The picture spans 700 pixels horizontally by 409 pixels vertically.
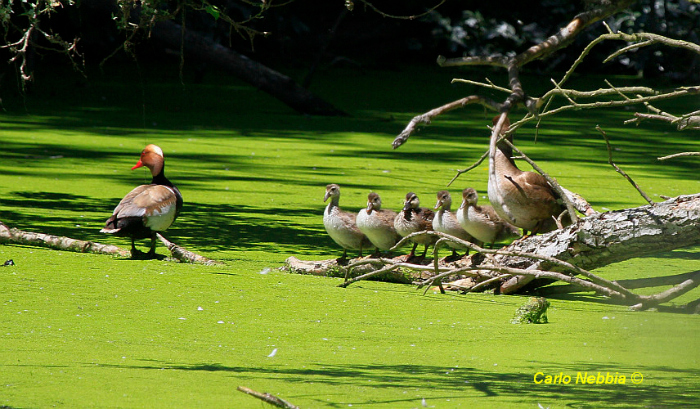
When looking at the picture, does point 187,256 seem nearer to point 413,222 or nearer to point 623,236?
point 413,222

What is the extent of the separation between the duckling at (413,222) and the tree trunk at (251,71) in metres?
7.59

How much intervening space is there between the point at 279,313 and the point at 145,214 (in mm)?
1351

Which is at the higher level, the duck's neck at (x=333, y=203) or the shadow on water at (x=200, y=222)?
the duck's neck at (x=333, y=203)

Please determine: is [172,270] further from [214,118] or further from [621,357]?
[214,118]

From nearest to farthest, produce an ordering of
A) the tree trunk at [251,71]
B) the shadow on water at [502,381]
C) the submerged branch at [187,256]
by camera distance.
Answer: the shadow on water at [502,381] < the submerged branch at [187,256] < the tree trunk at [251,71]

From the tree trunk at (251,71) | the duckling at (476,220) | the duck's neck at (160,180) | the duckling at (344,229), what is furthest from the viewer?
the tree trunk at (251,71)

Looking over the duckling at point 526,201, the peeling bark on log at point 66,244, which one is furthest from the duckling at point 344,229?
the peeling bark on log at point 66,244

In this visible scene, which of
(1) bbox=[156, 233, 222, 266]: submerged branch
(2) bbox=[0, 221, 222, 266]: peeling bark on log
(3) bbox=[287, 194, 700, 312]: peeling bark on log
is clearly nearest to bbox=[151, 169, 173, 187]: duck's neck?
(2) bbox=[0, 221, 222, 266]: peeling bark on log

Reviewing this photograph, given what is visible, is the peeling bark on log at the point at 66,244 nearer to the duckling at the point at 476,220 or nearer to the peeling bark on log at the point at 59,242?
the peeling bark on log at the point at 59,242

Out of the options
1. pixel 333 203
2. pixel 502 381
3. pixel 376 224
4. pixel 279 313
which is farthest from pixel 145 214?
pixel 502 381

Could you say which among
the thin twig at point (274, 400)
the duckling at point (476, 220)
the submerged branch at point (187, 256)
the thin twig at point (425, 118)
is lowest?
the submerged branch at point (187, 256)

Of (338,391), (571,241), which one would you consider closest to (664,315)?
(571,241)

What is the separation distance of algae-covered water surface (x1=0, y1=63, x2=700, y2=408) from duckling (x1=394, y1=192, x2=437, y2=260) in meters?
0.38

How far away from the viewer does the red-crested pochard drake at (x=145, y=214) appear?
213 inches
